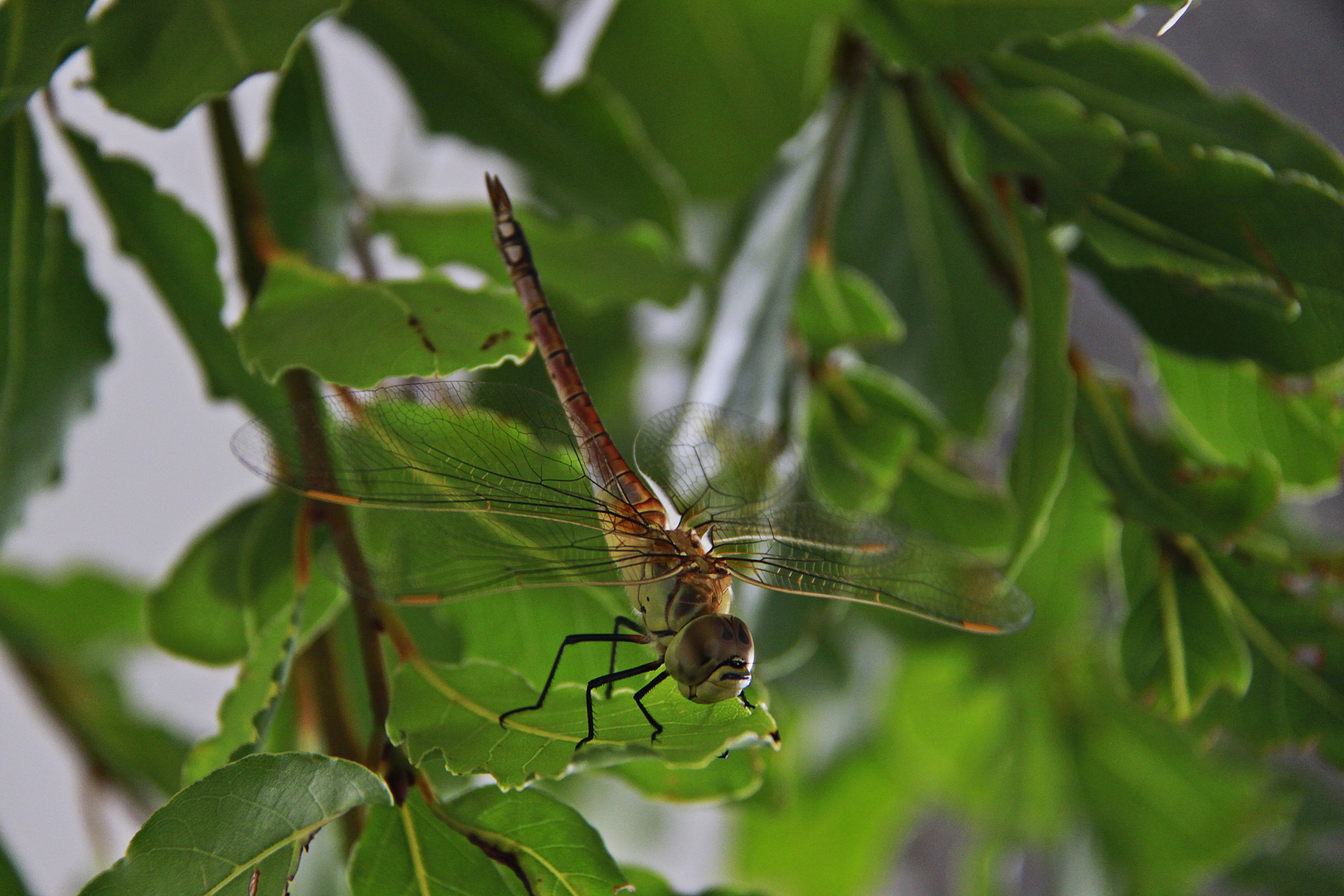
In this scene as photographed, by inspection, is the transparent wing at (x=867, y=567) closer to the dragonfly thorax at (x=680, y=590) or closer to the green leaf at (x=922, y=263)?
the dragonfly thorax at (x=680, y=590)

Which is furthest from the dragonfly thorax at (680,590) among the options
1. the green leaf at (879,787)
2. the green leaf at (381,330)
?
the green leaf at (879,787)

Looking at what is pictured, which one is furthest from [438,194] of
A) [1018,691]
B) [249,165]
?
[1018,691]

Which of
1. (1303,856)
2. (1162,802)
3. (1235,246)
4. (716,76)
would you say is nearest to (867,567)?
(1235,246)

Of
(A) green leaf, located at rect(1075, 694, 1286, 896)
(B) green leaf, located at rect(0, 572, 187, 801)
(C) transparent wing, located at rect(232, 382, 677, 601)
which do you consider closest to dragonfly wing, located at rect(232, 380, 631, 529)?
(C) transparent wing, located at rect(232, 382, 677, 601)

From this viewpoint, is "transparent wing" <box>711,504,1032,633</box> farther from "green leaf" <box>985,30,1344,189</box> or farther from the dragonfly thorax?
"green leaf" <box>985,30,1344,189</box>

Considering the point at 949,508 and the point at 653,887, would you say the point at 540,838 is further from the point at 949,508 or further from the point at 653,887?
the point at 949,508

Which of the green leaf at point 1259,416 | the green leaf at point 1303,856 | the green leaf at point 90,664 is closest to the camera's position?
the green leaf at point 1259,416
